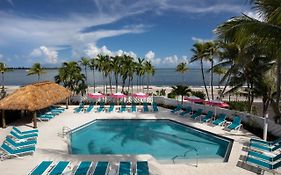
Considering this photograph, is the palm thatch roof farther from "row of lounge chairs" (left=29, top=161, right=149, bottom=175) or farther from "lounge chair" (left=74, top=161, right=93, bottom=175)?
"lounge chair" (left=74, top=161, right=93, bottom=175)

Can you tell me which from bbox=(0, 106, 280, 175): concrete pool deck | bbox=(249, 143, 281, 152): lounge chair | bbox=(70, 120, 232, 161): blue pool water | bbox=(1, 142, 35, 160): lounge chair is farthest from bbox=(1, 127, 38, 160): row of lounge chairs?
bbox=(249, 143, 281, 152): lounge chair

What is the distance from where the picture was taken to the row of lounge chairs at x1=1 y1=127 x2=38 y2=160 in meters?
11.1

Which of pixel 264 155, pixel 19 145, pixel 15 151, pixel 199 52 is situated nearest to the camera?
pixel 264 155

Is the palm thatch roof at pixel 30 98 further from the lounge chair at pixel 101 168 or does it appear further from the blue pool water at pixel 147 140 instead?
the lounge chair at pixel 101 168

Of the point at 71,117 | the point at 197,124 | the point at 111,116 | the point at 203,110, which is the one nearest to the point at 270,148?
the point at 197,124

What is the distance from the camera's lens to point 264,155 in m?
10.3

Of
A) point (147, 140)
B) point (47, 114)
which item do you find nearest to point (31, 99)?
point (47, 114)

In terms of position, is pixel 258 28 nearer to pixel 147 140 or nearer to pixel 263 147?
pixel 263 147

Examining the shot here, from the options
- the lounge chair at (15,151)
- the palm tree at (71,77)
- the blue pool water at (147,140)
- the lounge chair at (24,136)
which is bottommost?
the blue pool water at (147,140)

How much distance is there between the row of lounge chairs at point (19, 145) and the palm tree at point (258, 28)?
29.9 ft

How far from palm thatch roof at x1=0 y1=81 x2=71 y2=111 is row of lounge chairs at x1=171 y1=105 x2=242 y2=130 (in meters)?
→ 9.62

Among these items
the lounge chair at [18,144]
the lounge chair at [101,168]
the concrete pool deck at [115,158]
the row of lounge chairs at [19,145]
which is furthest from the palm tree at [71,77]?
the lounge chair at [101,168]

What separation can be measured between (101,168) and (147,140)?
6.08m

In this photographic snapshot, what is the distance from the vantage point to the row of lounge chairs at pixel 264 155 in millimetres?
9359
